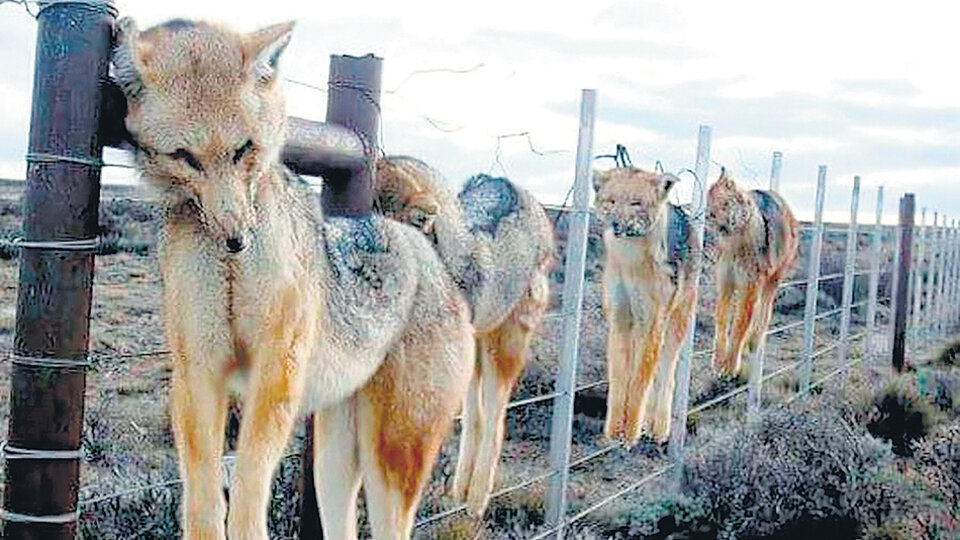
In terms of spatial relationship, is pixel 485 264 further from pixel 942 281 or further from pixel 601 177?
pixel 942 281

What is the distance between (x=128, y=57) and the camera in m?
2.17

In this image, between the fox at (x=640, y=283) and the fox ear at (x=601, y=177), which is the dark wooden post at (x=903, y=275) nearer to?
the fox at (x=640, y=283)

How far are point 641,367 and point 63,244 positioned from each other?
2.46 meters

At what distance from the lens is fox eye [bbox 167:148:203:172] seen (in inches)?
81.0

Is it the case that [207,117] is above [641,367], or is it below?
above

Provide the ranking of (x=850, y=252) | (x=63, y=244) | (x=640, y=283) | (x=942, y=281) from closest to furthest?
(x=63, y=244) < (x=640, y=283) < (x=850, y=252) < (x=942, y=281)

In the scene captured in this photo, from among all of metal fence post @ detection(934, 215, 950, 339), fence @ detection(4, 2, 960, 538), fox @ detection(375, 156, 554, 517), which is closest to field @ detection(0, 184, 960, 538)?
fence @ detection(4, 2, 960, 538)

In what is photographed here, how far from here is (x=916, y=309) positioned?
16016 mm

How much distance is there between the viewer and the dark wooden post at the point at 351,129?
3039 millimetres

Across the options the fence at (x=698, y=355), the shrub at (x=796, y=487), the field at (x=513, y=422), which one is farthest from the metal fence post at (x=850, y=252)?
the shrub at (x=796, y=487)

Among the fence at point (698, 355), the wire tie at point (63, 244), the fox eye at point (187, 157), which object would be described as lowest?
the fence at point (698, 355)

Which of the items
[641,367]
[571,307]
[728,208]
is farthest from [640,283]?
[728,208]

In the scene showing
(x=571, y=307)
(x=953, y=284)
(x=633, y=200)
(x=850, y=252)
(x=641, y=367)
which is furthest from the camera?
(x=953, y=284)

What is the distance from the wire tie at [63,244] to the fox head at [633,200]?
2038mm
